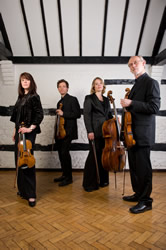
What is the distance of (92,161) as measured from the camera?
3.06m

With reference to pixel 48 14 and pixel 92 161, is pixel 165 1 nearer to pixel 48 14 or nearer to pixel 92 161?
pixel 48 14

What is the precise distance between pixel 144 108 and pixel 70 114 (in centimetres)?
145

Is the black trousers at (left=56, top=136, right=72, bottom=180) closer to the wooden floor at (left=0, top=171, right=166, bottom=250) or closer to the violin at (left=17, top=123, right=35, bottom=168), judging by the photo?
the wooden floor at (left=0, top=171, right=166, bottom=250)

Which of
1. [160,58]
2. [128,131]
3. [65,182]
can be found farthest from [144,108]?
[160,58]

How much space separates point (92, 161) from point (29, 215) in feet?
3.84

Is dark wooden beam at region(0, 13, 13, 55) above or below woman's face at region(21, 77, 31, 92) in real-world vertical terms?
above

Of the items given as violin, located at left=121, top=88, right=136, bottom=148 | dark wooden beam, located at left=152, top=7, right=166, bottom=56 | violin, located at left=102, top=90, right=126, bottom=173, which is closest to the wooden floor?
violin, located at left=102, top=90, right=126, bottom=173

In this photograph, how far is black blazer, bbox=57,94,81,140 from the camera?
334cm

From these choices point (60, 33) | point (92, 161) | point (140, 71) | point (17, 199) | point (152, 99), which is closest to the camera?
point (152, 99)

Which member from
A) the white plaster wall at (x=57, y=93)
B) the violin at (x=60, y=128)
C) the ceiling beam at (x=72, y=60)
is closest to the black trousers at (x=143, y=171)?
the violin at (x=60, y=128)

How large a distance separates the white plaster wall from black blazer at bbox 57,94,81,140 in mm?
928

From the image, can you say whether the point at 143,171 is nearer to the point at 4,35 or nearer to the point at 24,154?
the point at 24,154

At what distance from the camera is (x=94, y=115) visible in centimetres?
310

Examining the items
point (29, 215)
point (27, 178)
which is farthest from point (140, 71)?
point (29, 215)
